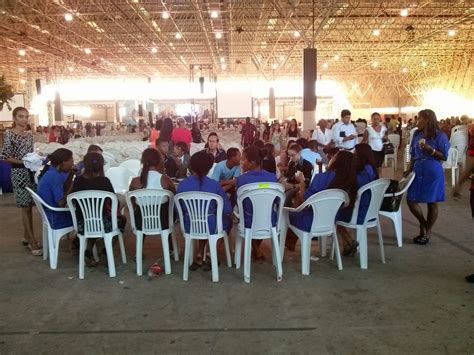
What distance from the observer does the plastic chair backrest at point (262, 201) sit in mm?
3703

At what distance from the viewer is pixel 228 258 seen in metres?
4.23

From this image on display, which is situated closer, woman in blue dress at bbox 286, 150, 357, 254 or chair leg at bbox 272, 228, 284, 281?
chair leg at bbox 272, 228, 284, 281

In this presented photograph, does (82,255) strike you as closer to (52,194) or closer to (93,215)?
(93,215)

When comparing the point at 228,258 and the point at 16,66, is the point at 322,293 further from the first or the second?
the point at 16,66

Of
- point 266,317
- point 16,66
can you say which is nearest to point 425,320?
point 266,317

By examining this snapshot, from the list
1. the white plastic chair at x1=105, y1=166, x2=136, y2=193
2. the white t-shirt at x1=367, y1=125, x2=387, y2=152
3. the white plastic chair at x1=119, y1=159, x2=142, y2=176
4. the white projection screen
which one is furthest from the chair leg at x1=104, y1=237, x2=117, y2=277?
the white projection screen

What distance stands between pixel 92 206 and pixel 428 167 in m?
3.38

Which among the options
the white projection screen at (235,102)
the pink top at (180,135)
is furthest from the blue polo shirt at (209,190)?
the white projection screen at (235,102)

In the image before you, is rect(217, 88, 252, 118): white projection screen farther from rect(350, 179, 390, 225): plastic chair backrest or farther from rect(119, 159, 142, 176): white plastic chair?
rect(350, 179, 390, 225): plastic chair backrest

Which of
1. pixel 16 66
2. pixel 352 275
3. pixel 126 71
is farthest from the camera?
pixel 126 71

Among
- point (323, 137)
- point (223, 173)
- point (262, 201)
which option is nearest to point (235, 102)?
point (323, 137)

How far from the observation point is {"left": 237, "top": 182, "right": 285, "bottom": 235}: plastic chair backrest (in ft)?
12.1

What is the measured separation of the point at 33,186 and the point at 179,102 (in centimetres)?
2257

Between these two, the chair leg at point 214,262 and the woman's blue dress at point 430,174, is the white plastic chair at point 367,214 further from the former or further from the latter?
the chair leg at point 214,262
